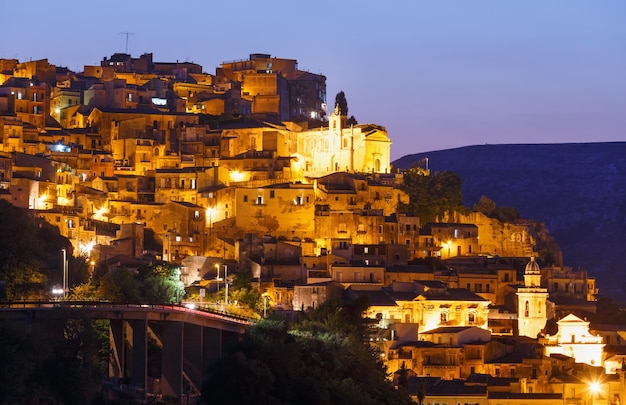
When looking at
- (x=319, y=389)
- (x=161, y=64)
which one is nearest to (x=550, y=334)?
(x=319, y=389)

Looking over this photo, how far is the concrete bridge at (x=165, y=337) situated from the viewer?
5388cm

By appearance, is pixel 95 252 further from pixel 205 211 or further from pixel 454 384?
pixel 454 384

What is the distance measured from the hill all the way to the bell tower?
61.0 metres

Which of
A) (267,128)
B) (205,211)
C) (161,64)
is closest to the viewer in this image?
(205,211)

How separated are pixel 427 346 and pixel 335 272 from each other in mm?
6496

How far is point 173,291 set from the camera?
68750 millimetres

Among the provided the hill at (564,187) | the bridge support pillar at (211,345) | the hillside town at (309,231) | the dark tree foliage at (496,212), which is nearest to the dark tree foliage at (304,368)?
the bridge support pillar at (211,345)

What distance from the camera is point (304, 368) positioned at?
2218 inches

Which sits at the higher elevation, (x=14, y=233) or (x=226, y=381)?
(x=14, y=233)

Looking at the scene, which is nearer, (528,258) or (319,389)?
(319,389)

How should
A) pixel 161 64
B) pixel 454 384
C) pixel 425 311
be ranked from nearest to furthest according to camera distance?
pixel 454 384 < pixel 425 311 < pixel 161 64

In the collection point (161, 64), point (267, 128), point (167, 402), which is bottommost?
point (167, 402)

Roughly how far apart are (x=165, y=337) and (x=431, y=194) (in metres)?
33.7

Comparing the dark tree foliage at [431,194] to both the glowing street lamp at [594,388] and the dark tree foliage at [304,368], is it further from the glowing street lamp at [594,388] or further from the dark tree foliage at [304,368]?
the dark tree foliage at [304,368]
